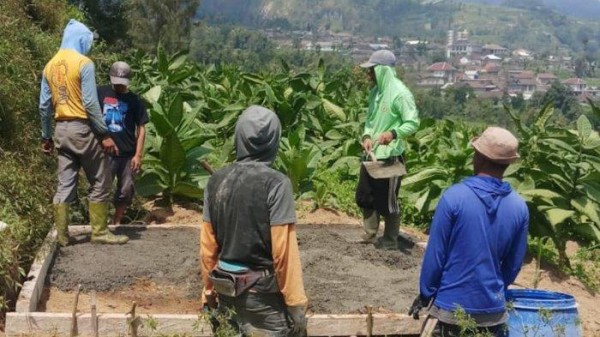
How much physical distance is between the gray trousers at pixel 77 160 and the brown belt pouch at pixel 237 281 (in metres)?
2.99

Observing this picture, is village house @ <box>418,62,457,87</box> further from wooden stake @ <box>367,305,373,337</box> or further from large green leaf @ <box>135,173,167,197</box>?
wooden stake @ <box>367,305,373,337</box>

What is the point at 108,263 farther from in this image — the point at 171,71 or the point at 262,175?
the point at 171,71

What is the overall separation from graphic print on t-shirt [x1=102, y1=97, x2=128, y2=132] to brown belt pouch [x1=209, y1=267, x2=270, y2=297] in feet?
11.7

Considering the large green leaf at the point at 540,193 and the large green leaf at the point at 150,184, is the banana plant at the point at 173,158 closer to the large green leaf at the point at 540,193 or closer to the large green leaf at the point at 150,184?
the large green leaf at the point at 150,184

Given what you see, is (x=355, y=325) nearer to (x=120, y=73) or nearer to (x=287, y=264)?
(x=287, y=264)

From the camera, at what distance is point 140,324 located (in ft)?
17.6

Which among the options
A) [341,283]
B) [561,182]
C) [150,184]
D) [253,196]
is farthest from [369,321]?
[150,184]

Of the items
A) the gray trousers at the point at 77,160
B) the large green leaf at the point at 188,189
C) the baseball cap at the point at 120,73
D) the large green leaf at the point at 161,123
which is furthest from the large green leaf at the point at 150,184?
the gray trousers at the point at 77,160

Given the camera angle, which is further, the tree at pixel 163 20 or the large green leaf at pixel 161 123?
→ the tree at pixel 163 20

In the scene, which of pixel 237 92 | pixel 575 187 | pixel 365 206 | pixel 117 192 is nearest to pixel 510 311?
pixel 365 206

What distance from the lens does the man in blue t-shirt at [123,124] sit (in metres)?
7.45

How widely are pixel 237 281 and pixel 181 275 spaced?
2635 millimetres

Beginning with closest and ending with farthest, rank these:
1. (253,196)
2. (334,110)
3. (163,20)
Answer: (253,196) → (334,110) → (163,20)

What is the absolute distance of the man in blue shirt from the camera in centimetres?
419
